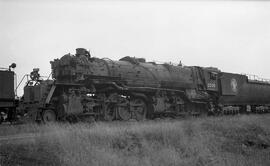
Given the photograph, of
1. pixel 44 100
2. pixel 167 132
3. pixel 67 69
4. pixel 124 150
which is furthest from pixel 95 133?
pixel 67 69

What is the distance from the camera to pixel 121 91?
61.8ft

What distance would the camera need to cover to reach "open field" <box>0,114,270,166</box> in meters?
9.24

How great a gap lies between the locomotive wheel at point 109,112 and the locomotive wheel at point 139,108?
1484 millimetres

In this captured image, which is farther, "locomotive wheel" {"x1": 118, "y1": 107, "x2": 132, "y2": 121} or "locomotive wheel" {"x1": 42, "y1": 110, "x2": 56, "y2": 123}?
"locomotive wheel" {"x1": 118, "y1": 107, "x2": 132, "y2": 121}

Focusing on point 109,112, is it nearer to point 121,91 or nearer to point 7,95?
point 121,91

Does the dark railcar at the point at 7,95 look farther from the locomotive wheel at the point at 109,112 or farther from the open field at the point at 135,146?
the locomotive wheel at the point at 109,112

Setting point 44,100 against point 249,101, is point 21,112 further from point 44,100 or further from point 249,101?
point 249,101

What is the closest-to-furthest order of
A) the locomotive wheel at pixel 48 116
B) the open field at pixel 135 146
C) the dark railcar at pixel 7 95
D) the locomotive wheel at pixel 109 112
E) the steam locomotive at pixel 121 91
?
the open field at pixel 135 146 → the locomotive wheel at pixel 48 116 → the steam locomotive at pixel 121 91 → the dark railcar at pixel 7 95 → the locomotive wheel at pixel 109 112

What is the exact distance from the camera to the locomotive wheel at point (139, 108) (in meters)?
19.4

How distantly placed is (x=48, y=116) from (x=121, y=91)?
15.1ft

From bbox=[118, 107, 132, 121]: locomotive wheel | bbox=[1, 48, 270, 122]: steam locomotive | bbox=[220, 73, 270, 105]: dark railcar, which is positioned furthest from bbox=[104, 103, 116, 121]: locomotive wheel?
bbox=[220, 73, 270, 105]: dark railcar

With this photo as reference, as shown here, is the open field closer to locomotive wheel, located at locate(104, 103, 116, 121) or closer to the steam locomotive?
the steam locomotive

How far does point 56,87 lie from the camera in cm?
1642

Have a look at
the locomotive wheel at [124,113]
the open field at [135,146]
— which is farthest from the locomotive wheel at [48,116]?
the locomotive wheel at [124,113]
